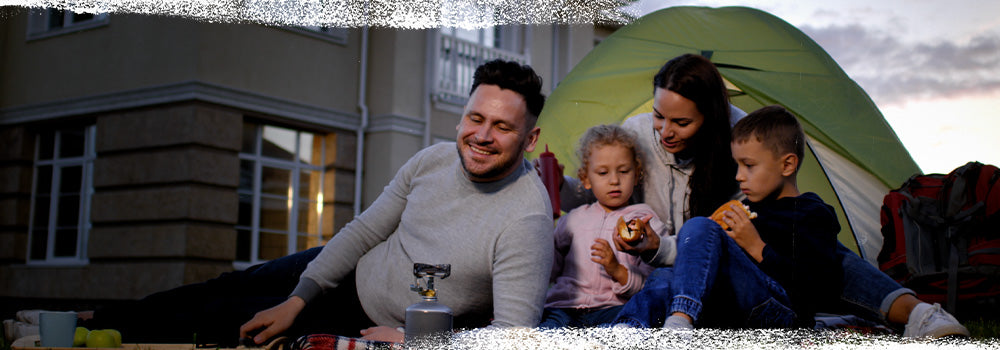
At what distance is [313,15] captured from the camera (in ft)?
21.2

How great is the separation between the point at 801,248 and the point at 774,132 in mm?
370

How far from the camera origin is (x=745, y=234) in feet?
7.57

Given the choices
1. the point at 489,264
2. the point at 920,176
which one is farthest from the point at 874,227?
the point at 489,264

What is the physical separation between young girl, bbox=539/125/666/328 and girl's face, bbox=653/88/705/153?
14cm

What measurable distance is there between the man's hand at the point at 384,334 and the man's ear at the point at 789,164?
1244 millimetres

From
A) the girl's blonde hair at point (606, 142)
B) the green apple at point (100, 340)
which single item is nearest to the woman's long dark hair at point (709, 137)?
the girl's blonde hair at point (606, 142)

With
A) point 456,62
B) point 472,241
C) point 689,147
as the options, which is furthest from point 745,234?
point 456,62

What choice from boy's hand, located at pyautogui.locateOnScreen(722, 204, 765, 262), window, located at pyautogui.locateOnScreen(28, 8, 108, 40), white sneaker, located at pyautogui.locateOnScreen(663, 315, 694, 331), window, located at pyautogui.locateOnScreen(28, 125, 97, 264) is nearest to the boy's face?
boy's hand, located at pyautogui.locateOnScreen(722, 204, 765, 262)

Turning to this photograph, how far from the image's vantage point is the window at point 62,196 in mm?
7016

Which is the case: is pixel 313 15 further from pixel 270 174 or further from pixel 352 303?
pixel 352 303

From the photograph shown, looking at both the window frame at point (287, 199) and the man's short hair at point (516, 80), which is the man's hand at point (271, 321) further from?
the window frame at point (287, 199)

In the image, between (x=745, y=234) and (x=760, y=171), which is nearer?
(x=745, y=234)

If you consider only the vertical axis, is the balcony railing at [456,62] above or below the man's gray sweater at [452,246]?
above

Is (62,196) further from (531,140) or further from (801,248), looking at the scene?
(801,248)
